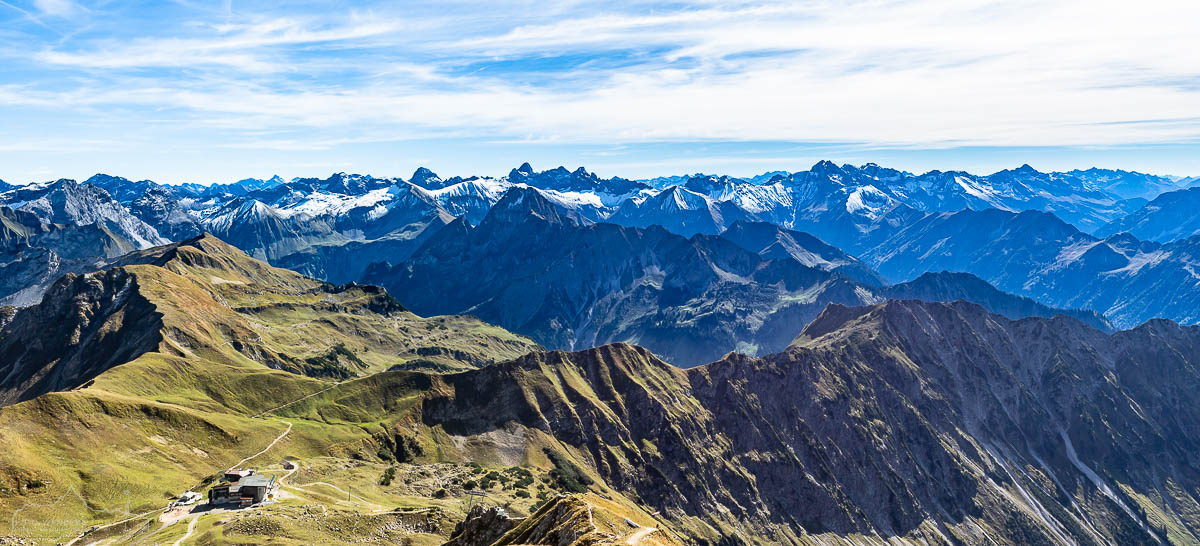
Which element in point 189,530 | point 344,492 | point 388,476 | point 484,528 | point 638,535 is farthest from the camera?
point 388,476

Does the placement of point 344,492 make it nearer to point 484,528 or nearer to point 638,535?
point 484,528

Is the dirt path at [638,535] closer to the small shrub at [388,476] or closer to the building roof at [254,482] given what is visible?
the building roof at [254,482]

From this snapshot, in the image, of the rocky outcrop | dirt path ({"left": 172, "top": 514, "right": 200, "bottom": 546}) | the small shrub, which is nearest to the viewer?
dirt path ({"left": 172, "top": 514, "right": 200, "bottom": 546})

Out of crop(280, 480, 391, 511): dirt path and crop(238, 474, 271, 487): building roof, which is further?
crop(280, 480, 391, 511): dirt path

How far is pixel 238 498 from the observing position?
139 meters

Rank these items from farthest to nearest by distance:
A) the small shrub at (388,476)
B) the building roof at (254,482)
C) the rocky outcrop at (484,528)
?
1. the small shrub at (388,476)
2. the building roof at (254,482)
3. the rocky outcrop at (484,528)

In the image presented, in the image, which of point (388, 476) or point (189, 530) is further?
Answer: point (388, 476)

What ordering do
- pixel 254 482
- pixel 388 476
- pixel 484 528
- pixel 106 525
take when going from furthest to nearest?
pixel 388 476
pixel 254 482
pixel 106 525
pixel 484 528

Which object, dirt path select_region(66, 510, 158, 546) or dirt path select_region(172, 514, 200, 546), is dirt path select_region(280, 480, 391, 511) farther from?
dirt path select_region(66, 510, 158, 546)

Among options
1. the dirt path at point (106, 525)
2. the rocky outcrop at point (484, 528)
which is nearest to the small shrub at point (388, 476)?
the dirt path at point (106, 525)

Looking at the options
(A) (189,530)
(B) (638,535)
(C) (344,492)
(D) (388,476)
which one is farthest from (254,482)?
(B) (638,535)

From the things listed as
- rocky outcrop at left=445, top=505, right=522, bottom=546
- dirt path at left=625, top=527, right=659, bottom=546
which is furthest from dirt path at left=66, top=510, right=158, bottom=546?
dirt path at left=625, top=527, right=659, bottom=546

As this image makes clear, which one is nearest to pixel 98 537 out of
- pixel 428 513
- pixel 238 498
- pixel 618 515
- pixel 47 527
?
pixel 47 527

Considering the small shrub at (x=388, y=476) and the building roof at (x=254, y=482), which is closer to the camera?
the building roof at (x=254, y=482)
